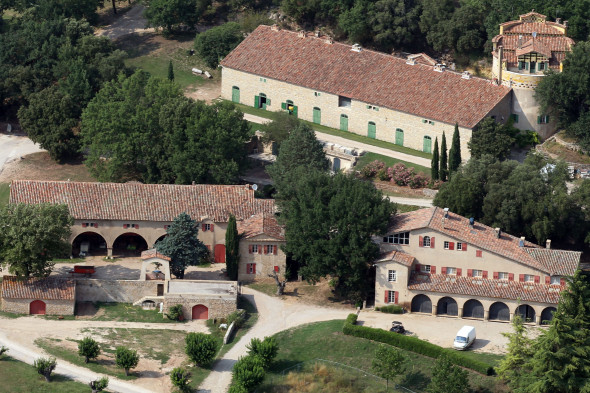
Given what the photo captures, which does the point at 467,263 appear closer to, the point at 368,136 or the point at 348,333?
→ the point at 348,333

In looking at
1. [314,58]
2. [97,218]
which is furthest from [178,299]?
[314,58]

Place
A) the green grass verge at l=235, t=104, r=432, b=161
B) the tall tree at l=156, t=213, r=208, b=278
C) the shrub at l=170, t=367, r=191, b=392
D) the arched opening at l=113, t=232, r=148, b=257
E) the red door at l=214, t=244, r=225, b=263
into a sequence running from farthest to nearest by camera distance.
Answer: the green grass verge at l=235, t=104, r=432, b=161
the arched opening at l=113, t=232, r=148, b=257
the red door at l=214, t=244, r=225, b=263
the tall tree at l=156, t=213, r=208, b=278
the shrub at l=170, t=367, r=191, b=392

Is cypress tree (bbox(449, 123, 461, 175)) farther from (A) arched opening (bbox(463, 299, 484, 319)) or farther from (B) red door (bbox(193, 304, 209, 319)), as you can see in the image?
(B) red door (bbox(193, 304, 209, 319))

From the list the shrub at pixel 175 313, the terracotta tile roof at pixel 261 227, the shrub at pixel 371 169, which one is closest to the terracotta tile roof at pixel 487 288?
the terracotta tile roof at pixel 261 227

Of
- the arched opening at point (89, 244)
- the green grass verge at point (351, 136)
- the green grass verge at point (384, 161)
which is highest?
the green grass verge at point (351, 136)

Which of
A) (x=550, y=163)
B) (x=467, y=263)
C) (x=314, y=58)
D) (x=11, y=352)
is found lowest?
(x=11, y=352)

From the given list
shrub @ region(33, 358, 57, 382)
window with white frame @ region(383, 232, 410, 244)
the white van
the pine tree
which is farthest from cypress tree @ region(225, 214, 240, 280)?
the pine tree

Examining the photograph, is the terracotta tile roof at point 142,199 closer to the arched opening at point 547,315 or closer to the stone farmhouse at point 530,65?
the arched opening at point 547,315
